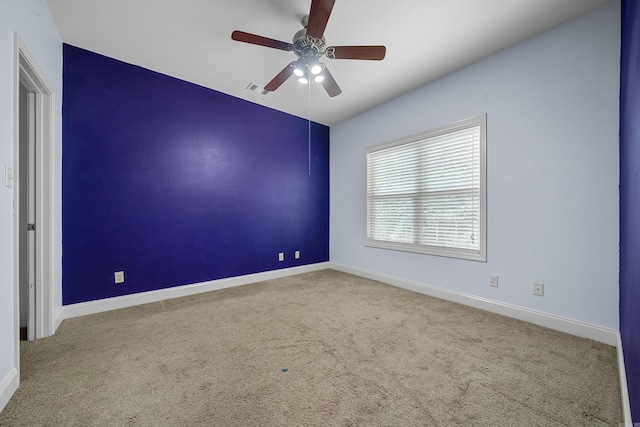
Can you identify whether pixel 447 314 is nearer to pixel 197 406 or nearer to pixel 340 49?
pixel 197 406

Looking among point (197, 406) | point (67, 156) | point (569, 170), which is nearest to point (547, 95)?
point (569, 170)

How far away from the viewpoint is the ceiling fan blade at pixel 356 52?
1.99 m

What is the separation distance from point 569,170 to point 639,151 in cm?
133

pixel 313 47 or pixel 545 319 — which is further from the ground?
pixel 313 47

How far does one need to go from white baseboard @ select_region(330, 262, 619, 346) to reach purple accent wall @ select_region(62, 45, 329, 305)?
199cm

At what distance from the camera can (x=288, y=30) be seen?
2338 mm

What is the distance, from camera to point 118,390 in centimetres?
151

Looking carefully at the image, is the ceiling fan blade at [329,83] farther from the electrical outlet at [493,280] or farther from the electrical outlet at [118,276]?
the electrical outlet at [118,276]

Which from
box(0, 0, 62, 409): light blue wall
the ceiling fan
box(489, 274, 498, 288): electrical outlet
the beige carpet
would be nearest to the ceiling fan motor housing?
the ceiling fan

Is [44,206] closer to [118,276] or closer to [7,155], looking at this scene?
[7,155]

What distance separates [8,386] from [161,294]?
170 cm

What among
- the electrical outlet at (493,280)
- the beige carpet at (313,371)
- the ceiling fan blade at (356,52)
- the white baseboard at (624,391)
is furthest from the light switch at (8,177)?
the electrical outlet at (493,280)

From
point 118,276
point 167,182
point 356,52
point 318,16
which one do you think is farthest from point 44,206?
point 356,52

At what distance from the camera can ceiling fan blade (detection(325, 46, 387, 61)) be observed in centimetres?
199
